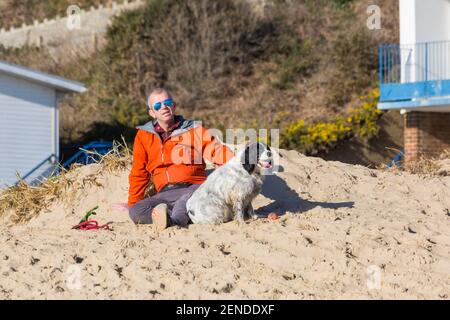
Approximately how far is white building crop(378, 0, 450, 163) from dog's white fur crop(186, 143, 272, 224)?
36.7ft

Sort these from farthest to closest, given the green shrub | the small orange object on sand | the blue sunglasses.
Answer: the green shrub, the blue sunglasses, the small orange object on sand

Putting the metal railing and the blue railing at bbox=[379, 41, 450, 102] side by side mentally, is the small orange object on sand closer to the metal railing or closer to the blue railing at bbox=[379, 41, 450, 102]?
the blue railing at bbox=[379, 41, 450, 102]

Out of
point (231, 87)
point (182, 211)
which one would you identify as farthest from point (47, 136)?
point (182, 211)

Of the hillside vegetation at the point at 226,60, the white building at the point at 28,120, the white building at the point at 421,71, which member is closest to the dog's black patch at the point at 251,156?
the white building at the point at 421,71

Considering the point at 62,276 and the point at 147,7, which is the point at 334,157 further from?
the point at 62,276

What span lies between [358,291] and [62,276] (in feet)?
7.15

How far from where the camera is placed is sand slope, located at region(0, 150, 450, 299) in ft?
19.2

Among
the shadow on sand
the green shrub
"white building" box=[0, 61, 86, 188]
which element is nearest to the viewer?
the shadow on sand

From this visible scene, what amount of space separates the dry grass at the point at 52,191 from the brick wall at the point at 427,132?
10.0 m

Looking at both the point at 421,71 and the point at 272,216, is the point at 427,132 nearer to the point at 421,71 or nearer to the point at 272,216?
the point at 421,71

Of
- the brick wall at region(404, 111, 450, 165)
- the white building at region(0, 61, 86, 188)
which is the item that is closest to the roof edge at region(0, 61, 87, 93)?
the white building at region(0, 61, 86, 188)

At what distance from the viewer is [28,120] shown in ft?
70.9

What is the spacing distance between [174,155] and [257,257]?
67.4 inches

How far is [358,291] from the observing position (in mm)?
5781
